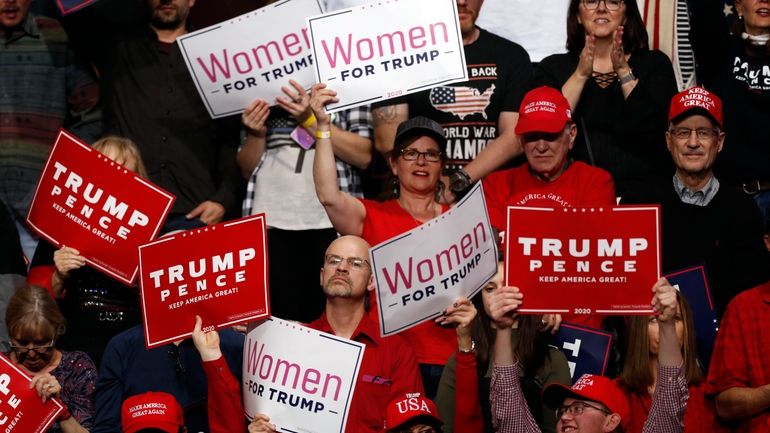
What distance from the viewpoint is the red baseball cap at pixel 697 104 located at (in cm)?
816

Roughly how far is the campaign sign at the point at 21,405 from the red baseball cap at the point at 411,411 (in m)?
1.54

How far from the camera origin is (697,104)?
816 cm

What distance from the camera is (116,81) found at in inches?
359

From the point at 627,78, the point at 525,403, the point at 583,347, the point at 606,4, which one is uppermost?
the point at 606,4

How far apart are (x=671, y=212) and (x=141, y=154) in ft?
9.25

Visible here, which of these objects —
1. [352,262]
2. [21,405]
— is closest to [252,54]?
[352,262]

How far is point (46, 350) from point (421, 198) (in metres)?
1.90

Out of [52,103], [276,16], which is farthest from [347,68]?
[52,103]

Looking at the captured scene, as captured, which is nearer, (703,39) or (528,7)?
(703,39)

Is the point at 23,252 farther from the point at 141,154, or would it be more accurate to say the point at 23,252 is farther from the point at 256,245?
the point at 256,245

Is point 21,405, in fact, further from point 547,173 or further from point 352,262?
point 547,173

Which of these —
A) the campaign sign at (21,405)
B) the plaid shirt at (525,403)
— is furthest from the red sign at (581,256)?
the campaign sign at (21,405)

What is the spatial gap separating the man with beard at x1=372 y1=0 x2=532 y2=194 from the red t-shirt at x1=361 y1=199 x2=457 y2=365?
0.67 metres

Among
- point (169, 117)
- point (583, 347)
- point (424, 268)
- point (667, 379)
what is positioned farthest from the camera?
point (169, 117)
